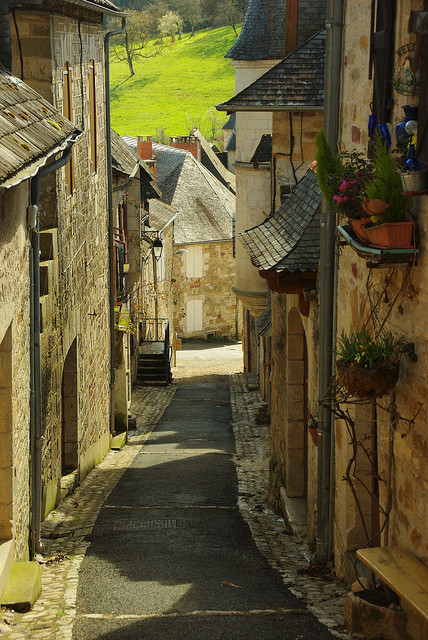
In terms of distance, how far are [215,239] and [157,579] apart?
29162 mm

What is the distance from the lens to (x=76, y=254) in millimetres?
10633

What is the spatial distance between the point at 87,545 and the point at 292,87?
5798 millimetres

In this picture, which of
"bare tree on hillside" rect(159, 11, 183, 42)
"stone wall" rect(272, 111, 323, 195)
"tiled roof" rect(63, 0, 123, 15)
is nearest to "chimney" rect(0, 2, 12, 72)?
"tiled roof" rect(63, 0, 123, 15)

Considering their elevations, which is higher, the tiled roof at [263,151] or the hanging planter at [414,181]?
the tiled roof at [263,151]

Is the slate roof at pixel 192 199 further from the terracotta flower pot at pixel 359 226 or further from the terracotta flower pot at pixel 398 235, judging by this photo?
the terracotta flower pot at pixel 398 235

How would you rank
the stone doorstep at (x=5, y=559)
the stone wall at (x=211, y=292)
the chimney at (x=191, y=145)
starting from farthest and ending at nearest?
the chimney at (x=191, y=145), the stone wall at (x=211, y=292), the stone doorstep at (x=5, y=559)

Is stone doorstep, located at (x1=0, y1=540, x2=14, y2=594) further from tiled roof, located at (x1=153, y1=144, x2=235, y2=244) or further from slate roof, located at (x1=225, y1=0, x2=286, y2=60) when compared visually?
tiled roof, located at (x1=153, y1=144, x2=235, y2=244)

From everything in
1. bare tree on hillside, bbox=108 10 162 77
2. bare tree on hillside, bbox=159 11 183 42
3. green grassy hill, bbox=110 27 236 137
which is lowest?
green grassy hill, bbox=110 27 236 137

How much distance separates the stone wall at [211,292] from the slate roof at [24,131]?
27.5 meters

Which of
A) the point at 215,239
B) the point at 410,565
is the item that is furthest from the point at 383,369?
the point at 215,239

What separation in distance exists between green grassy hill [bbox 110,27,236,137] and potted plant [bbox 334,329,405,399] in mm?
65121

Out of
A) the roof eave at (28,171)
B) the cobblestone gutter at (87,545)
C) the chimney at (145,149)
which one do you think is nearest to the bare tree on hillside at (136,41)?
the chimney at (145,149)

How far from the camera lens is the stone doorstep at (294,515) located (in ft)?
29.4

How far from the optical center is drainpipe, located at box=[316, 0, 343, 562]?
6.99 m
